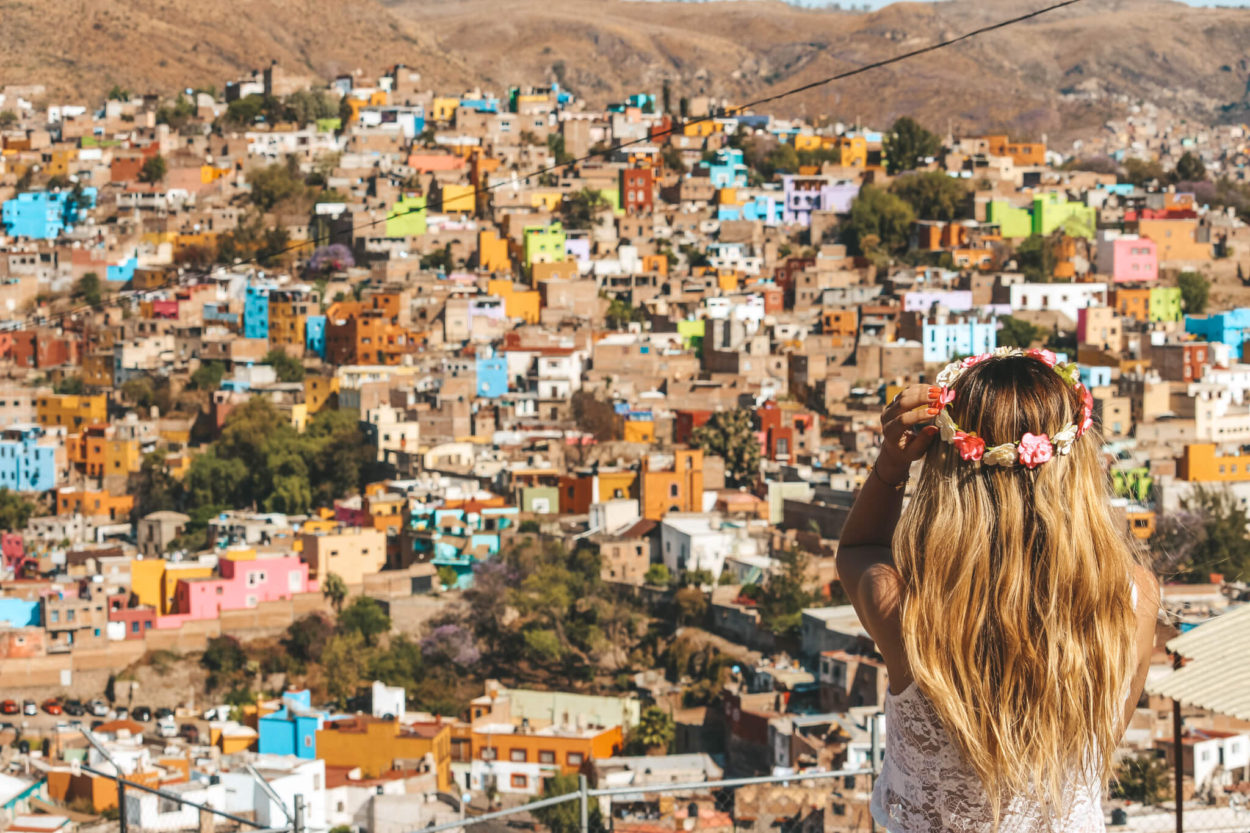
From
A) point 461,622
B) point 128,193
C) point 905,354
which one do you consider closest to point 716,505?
point 461,622

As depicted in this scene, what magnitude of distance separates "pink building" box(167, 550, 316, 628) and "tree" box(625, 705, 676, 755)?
13.8 feet

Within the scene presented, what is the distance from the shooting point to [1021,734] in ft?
4.74

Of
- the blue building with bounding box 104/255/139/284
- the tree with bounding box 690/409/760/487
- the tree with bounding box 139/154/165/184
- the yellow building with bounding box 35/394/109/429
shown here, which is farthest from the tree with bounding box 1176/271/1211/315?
the tree with bounding box 139/154/165/184

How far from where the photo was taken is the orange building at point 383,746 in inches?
492

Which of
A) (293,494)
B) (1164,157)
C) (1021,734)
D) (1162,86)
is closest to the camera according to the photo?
(1021,734)

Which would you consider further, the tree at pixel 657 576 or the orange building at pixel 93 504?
the orange building at pixel 93 504

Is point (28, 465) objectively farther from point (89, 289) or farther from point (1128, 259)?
point (1128, 259)

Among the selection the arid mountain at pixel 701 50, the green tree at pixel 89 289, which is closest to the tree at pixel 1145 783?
the green tree at pixel 89 289

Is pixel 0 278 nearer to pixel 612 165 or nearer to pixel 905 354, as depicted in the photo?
pixel 612 165

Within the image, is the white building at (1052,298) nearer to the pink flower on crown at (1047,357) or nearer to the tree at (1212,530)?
the tree at (1212,530)

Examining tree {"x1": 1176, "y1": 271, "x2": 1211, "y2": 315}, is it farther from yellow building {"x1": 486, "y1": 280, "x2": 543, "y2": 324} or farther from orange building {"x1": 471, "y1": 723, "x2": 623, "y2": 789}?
orange building {"x1": 471, "y1": 723, "x2": 623, "y2": 789}

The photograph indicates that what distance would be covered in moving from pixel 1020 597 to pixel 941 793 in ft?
0.54

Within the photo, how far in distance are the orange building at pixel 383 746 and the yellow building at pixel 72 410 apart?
954cm

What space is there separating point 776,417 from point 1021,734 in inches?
712
